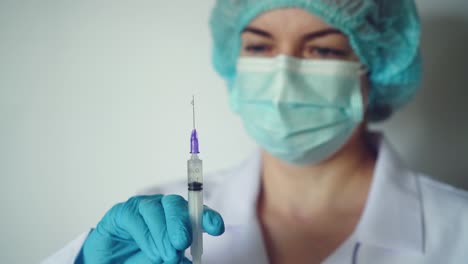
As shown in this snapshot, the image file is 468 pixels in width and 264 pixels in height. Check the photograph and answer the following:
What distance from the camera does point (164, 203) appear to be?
0.75 metres

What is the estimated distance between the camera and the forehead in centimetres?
99

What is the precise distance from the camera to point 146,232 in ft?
2.46

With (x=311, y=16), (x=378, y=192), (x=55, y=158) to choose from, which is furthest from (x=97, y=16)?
(x=378, y=192)

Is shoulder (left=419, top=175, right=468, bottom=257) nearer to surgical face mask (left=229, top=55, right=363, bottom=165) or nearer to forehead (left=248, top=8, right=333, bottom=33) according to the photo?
surgical face mask (left=229, top=55, right=363, bottom=165)

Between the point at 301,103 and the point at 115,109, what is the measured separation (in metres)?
0.59

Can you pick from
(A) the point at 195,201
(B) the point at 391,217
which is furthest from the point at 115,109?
(B) the point at 391,217

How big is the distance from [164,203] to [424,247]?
2.04 feet

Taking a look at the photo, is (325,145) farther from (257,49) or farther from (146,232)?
(146,232)

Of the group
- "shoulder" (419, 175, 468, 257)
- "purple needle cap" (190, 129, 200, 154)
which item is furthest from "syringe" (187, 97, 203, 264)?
"shoulder" (419, 175, 468, 257)

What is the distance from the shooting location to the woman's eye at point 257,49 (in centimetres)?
106

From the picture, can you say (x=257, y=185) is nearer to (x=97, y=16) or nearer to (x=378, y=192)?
(x=378, y=192)

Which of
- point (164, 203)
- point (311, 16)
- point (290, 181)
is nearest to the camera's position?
point (164, 203)

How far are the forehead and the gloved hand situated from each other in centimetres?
Result: 47

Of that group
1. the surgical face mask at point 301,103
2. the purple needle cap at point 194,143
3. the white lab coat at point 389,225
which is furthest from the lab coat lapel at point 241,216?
the purple needle cap at point 194,143
